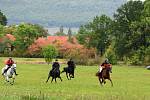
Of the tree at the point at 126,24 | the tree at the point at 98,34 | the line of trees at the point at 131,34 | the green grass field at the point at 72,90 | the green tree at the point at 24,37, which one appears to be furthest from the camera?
the green tree at the point at 24,37

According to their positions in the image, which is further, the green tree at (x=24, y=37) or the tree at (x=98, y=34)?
the green tree at (x=24, y=37)

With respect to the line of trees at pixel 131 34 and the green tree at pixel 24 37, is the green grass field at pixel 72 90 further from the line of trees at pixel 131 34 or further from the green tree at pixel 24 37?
the green tree at pixel 24 37

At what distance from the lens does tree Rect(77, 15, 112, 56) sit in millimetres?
114688

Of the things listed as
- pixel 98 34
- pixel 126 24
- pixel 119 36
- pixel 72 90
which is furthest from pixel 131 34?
pixel 72 90

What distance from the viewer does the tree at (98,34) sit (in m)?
115

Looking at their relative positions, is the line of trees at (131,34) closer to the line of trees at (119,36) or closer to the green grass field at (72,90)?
the line of trees at (119,36)

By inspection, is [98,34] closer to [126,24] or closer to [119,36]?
[119,36]

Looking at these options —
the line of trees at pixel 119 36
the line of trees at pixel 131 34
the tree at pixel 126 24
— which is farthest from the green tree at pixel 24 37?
the tree at pixel 126 24

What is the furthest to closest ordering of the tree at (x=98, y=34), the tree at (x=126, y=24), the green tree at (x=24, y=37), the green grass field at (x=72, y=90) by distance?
the green tree at (x=24, y=37)
the tree at (x=98, y=34)
the tree at (x=126, y=24)
the green grass field at (x=72, y=90)

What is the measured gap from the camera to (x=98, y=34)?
115 metres

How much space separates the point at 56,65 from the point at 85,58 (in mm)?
58220

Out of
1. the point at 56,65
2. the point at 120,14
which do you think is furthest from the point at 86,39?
the point at 56,65

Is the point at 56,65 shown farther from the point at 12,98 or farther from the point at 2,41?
the point at 2,41

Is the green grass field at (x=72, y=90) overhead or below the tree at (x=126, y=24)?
below
